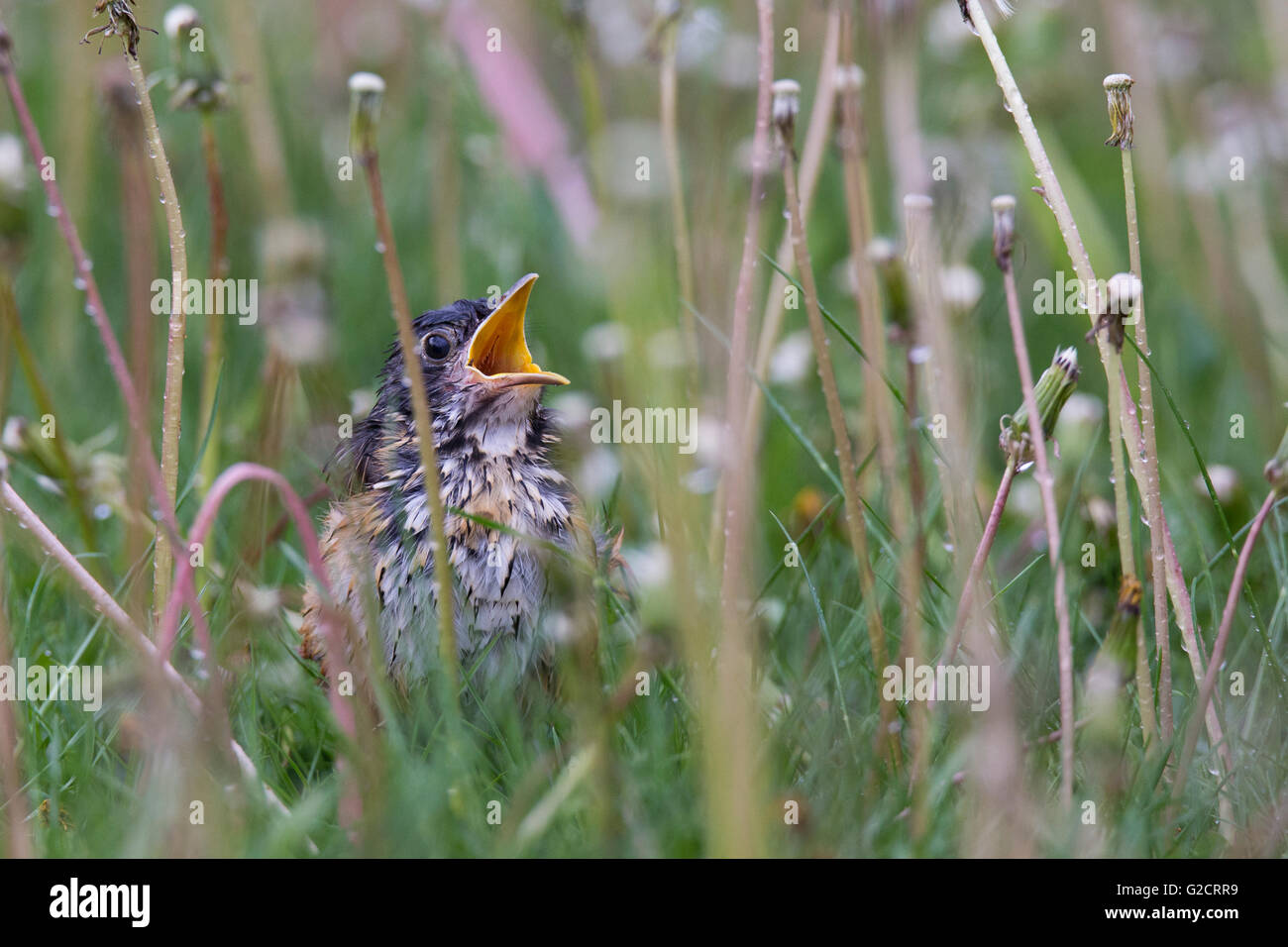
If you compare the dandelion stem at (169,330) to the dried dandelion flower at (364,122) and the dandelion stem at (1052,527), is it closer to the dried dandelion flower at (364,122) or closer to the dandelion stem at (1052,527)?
the dried dandelion flower at (364,122)

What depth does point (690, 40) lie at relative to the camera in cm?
416

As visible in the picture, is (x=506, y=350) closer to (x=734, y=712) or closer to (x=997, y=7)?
(x=997, y=7)

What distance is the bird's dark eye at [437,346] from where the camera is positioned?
309 cm

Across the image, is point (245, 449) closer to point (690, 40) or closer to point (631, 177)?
point (690, 40)

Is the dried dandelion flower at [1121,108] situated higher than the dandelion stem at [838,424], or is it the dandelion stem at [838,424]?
the dried dandelion flower at [1121,108]

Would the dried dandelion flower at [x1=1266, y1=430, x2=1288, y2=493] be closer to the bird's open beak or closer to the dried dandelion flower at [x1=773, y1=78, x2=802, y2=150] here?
the dried dandelion flower at [x1=773, y1=78, x2=802, y2=150]

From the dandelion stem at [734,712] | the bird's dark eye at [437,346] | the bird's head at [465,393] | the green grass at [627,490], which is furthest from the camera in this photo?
the bird's dark eye at [437,346]

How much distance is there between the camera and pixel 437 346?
3102 millimetres

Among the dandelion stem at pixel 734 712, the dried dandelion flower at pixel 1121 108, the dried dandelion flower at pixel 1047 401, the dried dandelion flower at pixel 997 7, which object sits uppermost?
the dried dandelion flower at pixel 997 7

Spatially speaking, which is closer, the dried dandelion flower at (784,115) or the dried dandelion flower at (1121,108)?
the dried dandelion flower at (1121,108)

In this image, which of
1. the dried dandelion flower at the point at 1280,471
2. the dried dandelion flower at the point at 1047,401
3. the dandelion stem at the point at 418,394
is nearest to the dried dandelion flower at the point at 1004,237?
the dried dandelion flower at the point at 1047,401

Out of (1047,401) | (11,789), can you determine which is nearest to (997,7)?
(1047,401)

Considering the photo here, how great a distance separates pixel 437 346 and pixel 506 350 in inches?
6.2
